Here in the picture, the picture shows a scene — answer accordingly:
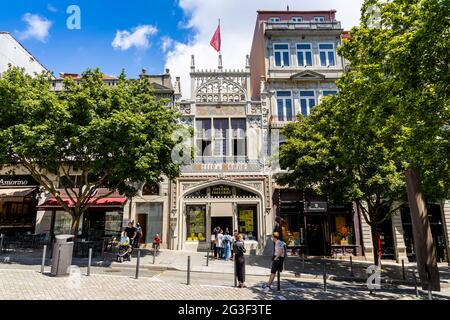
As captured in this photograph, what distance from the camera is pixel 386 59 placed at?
10.0 metres

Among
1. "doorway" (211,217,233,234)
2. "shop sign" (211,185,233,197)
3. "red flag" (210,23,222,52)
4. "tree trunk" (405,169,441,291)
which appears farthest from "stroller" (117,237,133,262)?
"red flag" (210,23,222,52)

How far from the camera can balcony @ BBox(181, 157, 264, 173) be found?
73.0ft

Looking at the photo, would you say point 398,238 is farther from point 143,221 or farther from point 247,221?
point 143,221

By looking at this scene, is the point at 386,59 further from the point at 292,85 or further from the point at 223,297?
the point at 292,85

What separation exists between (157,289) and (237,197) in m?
12.8

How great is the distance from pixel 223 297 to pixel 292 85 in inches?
746

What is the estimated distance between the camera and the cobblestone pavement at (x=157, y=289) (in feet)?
27.9

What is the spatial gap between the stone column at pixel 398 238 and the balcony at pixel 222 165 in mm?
10209

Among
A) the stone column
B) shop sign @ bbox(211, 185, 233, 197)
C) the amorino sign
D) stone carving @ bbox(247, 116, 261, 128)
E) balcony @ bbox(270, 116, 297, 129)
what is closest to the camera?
the stone column

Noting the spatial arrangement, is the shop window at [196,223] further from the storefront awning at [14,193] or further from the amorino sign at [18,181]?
the amorino sign at [18,181]

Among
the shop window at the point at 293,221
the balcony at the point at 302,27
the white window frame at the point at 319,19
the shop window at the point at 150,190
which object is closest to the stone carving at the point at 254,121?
the shop window at the point at 293,221

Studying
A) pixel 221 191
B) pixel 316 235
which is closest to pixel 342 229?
pixel 316 235

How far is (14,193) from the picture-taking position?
2084 centimetres

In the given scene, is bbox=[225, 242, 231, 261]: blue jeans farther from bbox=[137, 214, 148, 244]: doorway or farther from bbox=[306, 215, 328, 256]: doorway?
bbox=[137, 214, 148, 244]: doorway
